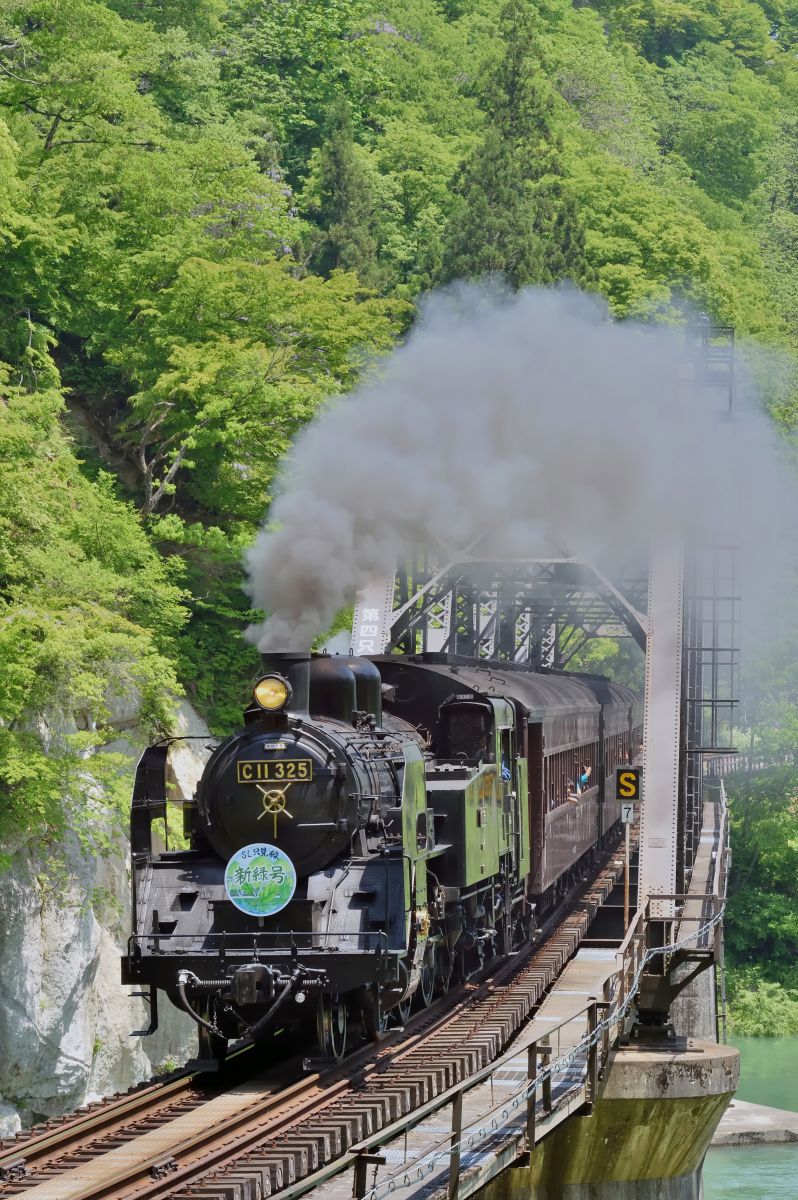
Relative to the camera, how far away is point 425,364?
86.9 feet

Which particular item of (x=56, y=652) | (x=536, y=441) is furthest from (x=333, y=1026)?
(x=536, y=441)

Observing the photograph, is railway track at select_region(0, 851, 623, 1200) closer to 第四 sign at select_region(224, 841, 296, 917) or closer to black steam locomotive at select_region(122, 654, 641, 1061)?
black steam locomotive at select_region(122, 654, 641, 1061)

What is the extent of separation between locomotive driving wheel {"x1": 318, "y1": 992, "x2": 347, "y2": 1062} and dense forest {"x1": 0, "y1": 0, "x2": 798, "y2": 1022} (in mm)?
8505

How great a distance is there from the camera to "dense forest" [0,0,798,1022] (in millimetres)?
24156

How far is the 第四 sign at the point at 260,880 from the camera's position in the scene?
13898 millimetres

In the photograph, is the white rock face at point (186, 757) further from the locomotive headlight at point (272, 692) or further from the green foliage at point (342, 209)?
the green foliage at point (342, 209)

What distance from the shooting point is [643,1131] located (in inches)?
658

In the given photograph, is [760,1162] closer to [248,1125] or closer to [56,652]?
[56,652]

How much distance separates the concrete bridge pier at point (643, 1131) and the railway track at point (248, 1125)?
1.08 metres

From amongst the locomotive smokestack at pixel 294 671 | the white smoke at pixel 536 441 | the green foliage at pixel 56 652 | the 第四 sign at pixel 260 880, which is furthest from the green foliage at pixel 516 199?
the 第四 sign at pixel 260 880

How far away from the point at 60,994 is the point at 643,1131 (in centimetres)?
1027

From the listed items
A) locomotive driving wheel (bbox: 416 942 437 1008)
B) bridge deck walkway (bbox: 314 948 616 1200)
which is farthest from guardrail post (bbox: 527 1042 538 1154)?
locomotive driving wheel (bbox: 416 942 437 1008)

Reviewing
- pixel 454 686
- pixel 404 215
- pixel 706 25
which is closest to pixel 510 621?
pixel 454 686

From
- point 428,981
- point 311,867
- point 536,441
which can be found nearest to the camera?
point 311,867
